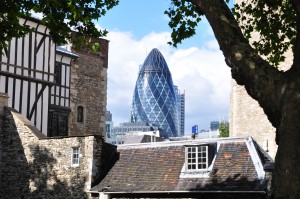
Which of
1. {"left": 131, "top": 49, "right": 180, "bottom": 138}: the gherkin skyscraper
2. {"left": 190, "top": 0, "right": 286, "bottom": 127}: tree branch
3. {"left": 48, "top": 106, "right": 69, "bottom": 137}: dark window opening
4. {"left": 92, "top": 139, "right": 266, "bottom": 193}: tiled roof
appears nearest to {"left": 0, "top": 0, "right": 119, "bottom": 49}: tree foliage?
{"left": 190, "top": 0, "right": 286, "bottom": 127}: tree branch

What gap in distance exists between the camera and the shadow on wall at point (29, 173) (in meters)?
20.1

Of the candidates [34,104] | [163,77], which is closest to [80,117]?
[34,104]

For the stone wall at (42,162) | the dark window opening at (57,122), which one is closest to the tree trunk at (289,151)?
the stone wall at (42,162)

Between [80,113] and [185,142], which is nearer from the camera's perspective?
[185,142]

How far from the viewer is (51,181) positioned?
805 inches

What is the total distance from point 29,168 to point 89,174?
2.81 metres

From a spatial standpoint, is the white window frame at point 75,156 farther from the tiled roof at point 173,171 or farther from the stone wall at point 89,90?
the stone wall at point 89,90

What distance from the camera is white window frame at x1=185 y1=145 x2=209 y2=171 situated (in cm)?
1853

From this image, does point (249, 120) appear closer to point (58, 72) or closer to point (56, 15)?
point (58, 72)

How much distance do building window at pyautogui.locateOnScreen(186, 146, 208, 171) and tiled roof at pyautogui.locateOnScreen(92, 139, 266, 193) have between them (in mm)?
325

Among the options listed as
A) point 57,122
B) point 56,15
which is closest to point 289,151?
point 56,15

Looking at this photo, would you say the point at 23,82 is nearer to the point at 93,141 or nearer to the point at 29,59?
the point at 29,59

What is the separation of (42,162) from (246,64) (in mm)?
14208

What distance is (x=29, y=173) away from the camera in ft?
68.9
